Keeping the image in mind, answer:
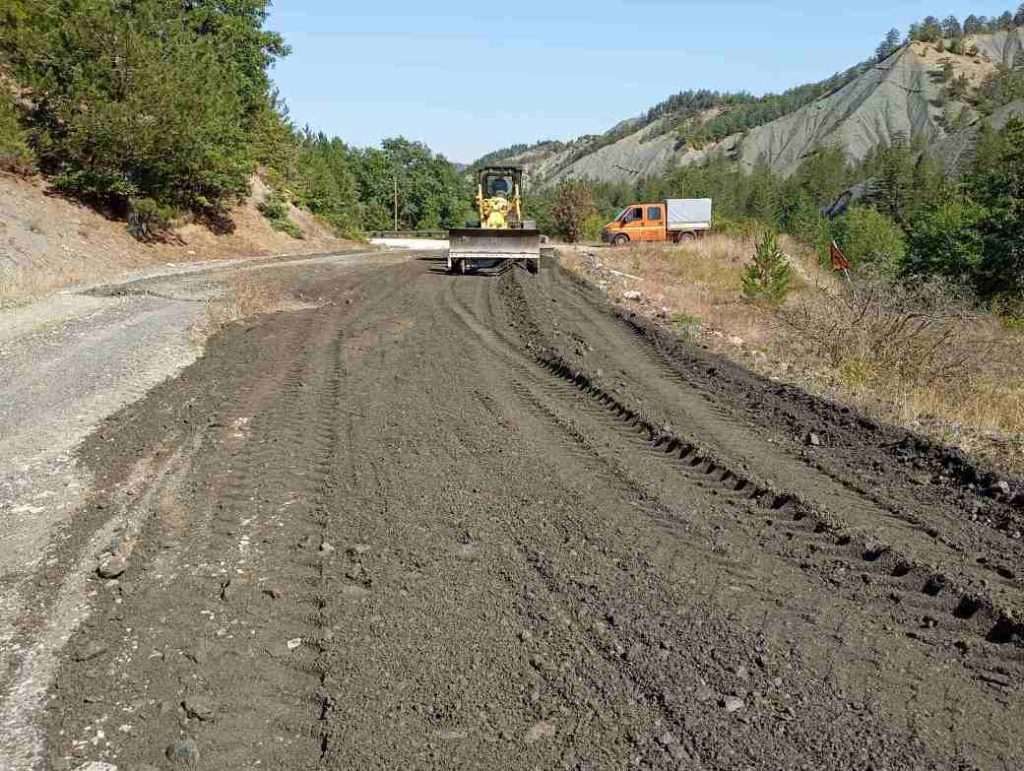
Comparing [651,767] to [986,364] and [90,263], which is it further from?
[90,263]

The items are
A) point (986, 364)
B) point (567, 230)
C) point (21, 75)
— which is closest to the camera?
point (986, 364)

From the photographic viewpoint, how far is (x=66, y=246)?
63.8 feet

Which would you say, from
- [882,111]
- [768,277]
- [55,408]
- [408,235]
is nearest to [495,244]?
[768,277]

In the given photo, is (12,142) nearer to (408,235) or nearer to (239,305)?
(239,305)

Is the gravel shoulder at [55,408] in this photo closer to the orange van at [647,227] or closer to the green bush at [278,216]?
the green bush at [278,216]

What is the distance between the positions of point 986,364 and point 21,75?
78.3ft

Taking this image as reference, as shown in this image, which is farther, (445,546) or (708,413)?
(708,413)

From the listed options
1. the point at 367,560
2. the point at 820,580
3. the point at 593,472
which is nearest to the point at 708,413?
the point at 593,472

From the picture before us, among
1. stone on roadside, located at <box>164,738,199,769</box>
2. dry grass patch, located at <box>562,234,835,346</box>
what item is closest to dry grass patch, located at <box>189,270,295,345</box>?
dry grass patch, located at <box>562,234,835,346</box>

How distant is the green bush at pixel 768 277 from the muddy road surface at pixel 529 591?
8803mm

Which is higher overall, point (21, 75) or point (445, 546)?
point (21, 75)

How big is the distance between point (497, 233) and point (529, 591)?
55.8ft

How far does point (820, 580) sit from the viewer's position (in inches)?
170

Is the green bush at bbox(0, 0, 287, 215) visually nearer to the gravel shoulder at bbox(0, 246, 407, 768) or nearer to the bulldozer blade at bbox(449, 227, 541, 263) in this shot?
the gravel shoulder at bbox(0, 246, 407, 768)
